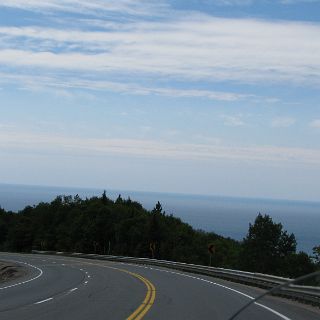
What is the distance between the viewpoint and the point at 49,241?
402ft

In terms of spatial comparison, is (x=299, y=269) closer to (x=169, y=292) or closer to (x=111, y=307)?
(x=169, y=292)

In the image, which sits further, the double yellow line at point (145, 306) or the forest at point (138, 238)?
the forest at point (138, 238)

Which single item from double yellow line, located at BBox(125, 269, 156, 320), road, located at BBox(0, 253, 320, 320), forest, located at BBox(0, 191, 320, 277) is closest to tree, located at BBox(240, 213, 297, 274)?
forest, located at BBox(0, 191, 320, 277)

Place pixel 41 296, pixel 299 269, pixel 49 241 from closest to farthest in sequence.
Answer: pixel 41 296, pixel 299 269, pixel 49 241

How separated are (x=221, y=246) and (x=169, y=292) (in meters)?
114

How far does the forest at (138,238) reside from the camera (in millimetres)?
97688

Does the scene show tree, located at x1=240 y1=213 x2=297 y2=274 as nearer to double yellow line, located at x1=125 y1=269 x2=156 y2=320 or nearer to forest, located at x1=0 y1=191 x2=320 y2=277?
forest, located at x1=0 y1=191 x2=320 y2=277

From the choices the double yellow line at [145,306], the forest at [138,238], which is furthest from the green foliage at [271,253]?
the double yellow line at [145,306]

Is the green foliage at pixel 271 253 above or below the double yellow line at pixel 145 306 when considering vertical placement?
above

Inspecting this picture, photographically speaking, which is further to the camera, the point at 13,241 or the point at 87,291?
the point at 13,241

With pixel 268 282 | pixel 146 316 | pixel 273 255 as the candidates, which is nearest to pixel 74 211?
A: pixel 273 255

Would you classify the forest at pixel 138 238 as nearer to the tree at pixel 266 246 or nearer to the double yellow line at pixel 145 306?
the tree at pixel 266 246

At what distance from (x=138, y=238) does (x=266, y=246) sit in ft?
78.4

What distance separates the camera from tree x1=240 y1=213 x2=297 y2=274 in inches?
3807
